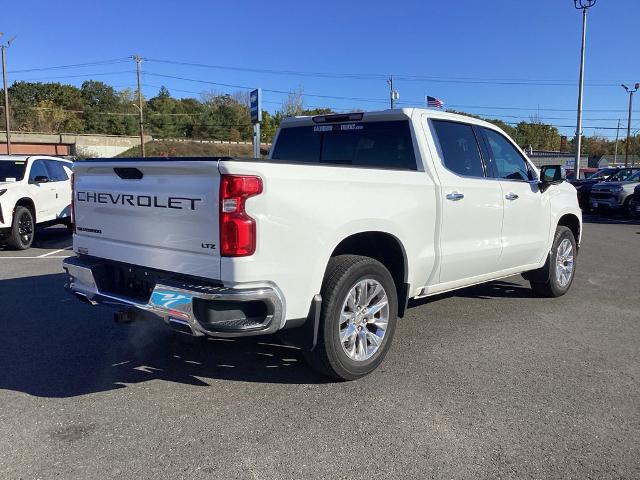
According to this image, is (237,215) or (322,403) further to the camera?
(322,403)

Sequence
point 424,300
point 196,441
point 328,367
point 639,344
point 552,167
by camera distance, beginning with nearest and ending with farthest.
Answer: point 196,441, point 328,367, point 639,344, point 552,167, point 424,300

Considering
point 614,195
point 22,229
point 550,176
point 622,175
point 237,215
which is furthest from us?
point 622,175

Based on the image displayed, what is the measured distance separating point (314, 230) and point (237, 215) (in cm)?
58

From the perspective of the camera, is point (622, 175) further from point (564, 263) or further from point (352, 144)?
point (352, 144)

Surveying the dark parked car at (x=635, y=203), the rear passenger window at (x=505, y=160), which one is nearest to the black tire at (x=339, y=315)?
the rear passenger window at (x=505, y=160)

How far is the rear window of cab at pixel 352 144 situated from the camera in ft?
16.1

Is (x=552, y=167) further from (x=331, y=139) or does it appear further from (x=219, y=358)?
(x=219, y=358)

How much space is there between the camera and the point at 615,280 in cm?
812

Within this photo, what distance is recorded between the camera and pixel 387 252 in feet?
15.0

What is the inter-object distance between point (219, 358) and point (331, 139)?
233 centimetres

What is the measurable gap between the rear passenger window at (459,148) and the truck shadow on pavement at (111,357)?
221cm

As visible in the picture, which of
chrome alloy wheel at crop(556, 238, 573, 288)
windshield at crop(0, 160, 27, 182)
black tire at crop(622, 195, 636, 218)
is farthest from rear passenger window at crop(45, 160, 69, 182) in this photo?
black tire at crop(622, 195, 636, 218)

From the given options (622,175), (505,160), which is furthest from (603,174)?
(505,160)

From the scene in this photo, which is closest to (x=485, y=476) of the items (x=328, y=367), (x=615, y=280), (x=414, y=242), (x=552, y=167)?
(x=328, y=367)
